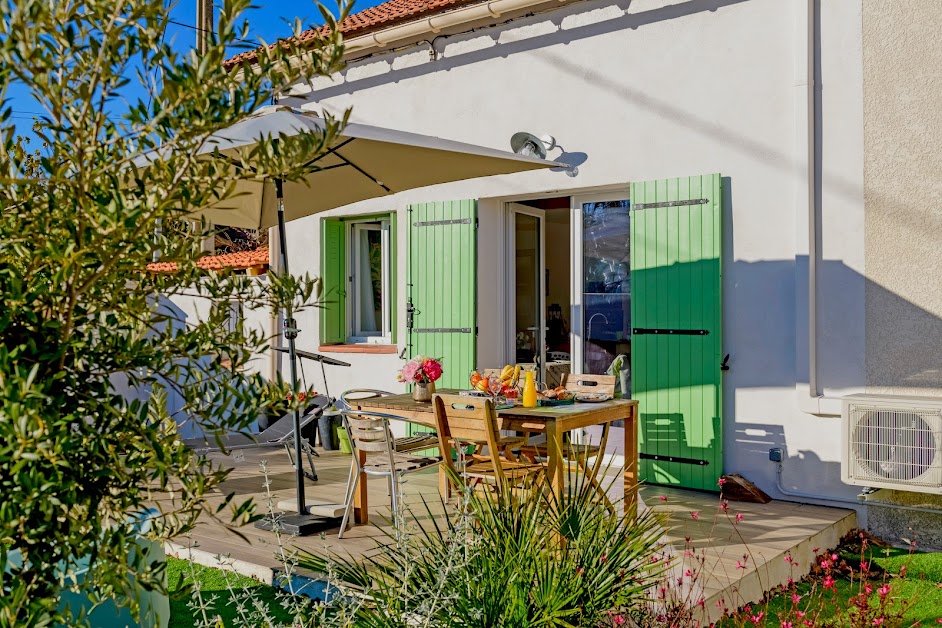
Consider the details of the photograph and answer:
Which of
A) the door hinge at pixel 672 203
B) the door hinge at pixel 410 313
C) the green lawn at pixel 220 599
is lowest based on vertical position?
the green lawn at pixel 220 599

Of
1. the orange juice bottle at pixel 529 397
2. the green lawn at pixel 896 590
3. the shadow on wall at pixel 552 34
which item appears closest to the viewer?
the green lawn at pixel 896 590

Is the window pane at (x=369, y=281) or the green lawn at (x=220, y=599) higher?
the window pane at (x=369, y=281)

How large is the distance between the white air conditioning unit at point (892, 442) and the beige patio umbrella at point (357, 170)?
2.49m

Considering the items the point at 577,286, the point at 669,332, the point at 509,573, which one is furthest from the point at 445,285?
the point at 509,573

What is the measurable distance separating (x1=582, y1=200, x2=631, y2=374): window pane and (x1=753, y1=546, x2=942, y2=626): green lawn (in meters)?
2.40

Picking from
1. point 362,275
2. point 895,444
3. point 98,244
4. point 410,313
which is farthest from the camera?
point 362,275

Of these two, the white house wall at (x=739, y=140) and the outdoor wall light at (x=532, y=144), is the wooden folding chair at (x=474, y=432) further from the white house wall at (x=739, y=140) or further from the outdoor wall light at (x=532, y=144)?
the outdoor wall light at (x=532, y=144)

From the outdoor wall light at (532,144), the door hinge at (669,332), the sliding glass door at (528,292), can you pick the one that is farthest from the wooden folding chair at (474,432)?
the sliding glass door at (528,292)

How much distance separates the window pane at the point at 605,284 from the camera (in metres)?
6.85

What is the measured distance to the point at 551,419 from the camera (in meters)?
4.52

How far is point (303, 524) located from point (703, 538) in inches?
92.4

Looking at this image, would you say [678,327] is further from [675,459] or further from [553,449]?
[553,449]

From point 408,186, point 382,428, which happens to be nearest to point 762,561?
point 382,428

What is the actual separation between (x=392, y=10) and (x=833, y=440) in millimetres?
5712
